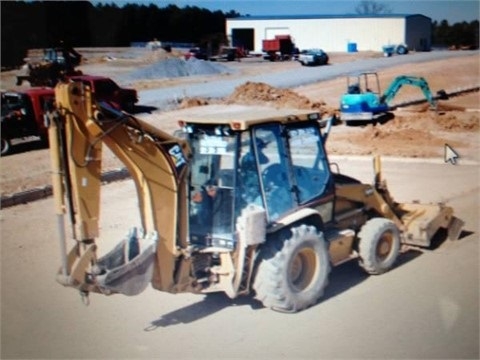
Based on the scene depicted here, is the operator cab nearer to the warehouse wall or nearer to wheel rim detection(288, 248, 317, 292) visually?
wheel rim detection(288, 248, 317, 292)

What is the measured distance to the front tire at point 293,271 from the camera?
6.13 meters

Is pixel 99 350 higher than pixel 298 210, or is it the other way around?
pixel 298 210

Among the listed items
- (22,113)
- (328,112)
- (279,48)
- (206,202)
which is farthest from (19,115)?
(279,48)

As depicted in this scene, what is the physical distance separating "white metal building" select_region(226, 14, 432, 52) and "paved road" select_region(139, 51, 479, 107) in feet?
3.80

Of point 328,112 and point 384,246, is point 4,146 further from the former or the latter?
point 384,246

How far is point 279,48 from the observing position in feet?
140

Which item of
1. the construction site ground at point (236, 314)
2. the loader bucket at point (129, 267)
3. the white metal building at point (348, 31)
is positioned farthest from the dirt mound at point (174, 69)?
the loader bucket at point (129, 267)

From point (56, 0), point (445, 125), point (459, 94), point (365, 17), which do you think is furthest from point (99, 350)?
point (365, 17)

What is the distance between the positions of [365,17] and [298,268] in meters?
32.0

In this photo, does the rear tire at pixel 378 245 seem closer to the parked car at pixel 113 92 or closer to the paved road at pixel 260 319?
the paved road at pixel 260 319

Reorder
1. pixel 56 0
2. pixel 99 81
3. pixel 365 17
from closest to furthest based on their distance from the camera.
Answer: pixel 56 0 → pixel 99 81 → pixel 365 17

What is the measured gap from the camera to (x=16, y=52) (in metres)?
22.3

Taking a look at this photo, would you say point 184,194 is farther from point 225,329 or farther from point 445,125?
point 445,125

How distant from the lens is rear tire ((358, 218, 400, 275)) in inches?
286
